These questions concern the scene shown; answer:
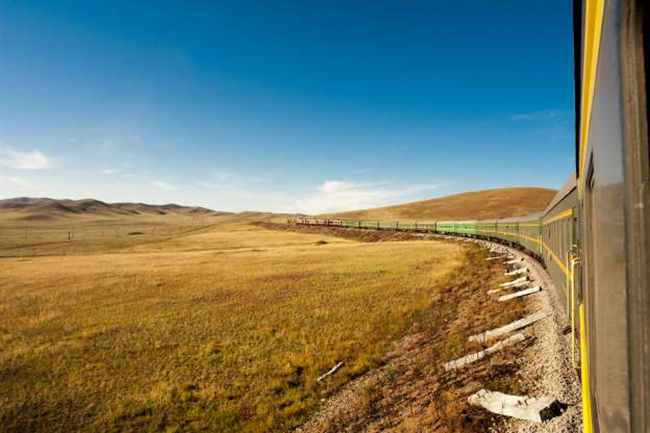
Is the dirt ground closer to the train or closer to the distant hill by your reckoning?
the train

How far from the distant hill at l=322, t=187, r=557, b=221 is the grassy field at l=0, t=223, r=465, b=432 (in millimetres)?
100697

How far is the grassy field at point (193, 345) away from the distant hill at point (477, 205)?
101 metres

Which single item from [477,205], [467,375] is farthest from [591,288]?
[477,205]

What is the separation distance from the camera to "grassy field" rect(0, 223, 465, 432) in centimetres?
875

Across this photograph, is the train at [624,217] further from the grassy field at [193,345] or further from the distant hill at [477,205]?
the distant hill at [477,205]

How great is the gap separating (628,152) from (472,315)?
486 inches

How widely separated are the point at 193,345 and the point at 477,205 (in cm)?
13294

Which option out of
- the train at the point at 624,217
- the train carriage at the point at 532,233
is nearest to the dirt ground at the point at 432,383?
the train at the point at 624,217

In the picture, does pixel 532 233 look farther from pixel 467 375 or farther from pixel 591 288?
pixel 591 288

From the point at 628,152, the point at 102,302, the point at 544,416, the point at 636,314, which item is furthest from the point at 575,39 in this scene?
the point at 102,302

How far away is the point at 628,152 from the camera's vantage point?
0.92 metres

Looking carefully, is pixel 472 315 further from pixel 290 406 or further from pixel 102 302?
pixel 102 302

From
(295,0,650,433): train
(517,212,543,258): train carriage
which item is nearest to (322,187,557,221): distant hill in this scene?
(517,212,543,258): train carriage

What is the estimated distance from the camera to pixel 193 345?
12.7 metres
